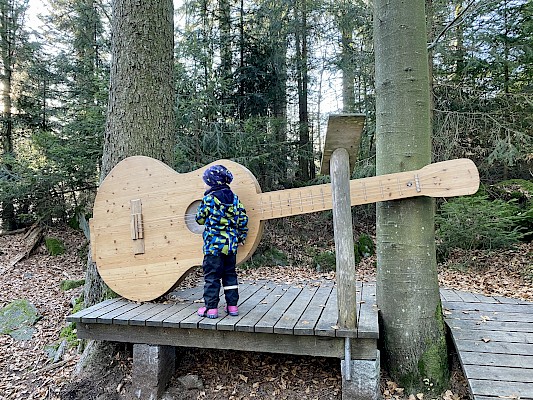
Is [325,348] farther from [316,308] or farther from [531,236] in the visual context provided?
[531,236]

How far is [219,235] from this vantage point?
10.0ft

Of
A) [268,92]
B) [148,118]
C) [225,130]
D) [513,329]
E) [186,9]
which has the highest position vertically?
[186,9]

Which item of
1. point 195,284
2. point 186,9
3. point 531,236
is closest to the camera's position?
point 195,284

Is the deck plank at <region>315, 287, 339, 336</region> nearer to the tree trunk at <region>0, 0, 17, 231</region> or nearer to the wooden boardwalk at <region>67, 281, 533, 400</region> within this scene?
the wooden boardwalk at <region>67, 281, 533, 400</region>

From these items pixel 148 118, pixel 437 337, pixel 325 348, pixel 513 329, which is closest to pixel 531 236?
pixel 513 329

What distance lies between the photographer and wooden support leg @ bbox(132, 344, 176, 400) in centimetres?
304

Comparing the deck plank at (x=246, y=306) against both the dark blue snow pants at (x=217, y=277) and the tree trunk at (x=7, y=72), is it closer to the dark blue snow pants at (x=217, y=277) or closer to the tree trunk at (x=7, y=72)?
the dark blue snow pants at (x=217, y=277)

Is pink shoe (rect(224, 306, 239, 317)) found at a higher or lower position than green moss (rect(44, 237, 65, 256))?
lower

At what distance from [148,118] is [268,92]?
548 cm

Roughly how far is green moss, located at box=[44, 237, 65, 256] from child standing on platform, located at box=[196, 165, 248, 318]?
20.8ft

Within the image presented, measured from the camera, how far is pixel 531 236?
6871 mm

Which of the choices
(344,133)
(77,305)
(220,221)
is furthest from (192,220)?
(77,305)

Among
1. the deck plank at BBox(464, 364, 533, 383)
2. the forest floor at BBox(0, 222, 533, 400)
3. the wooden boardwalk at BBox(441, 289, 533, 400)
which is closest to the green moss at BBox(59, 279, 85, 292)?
the forest floor at BBox(0, 222, 533, 400)

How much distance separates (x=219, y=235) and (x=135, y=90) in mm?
1964
